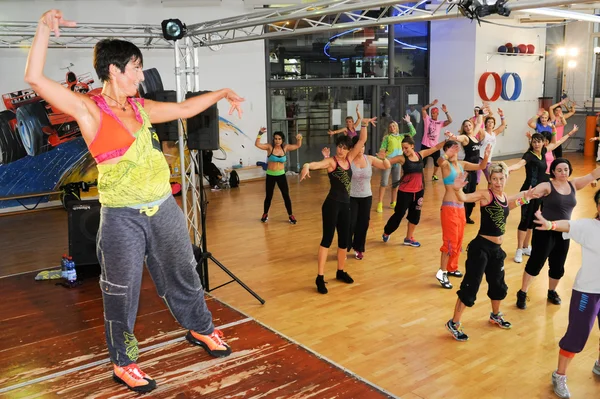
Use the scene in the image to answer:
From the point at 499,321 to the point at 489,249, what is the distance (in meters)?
0.68

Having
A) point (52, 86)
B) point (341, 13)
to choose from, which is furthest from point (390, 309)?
point (52, 86)

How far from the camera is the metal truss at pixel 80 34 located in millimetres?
7508

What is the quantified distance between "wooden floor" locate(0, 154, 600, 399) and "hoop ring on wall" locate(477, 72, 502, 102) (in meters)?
5.69

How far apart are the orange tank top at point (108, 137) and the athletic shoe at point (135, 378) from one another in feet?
4.03

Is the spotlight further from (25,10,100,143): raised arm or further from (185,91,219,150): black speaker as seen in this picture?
(25,10,100,143): raised arm

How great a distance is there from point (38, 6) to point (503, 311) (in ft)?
27.7

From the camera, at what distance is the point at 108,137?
294 centimetres

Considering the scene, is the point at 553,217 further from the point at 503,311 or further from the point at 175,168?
the point at 175,168

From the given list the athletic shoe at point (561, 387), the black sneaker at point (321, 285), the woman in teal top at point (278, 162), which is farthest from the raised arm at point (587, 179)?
the woman in teal top at point (278, 162)

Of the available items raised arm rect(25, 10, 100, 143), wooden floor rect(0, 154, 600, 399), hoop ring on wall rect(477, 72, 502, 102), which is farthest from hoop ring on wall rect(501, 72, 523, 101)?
raised arm rect(25, 10, 100, 143)

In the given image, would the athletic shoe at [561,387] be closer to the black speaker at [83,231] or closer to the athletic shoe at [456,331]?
the athletic shoe at [456,331]

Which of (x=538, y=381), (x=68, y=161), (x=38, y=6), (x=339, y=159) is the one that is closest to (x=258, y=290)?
(x=339, y=159)

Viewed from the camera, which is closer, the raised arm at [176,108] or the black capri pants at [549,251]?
the raised arm at [176,108]

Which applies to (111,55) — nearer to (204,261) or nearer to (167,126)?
(167,126)
